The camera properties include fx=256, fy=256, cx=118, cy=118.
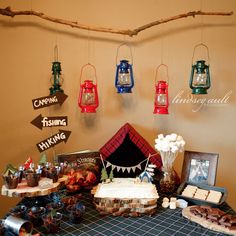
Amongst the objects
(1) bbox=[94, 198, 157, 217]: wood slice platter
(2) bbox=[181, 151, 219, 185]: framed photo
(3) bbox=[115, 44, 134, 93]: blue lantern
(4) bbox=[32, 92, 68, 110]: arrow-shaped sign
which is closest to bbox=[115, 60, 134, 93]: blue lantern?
(3) bbox=[115, 44, 134, 93]: blue lantern

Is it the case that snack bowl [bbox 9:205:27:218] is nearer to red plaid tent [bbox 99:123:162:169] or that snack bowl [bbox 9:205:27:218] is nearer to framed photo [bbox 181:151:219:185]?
red plaid tent [bbox 99:123:162:169]

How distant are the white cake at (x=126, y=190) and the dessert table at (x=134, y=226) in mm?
89

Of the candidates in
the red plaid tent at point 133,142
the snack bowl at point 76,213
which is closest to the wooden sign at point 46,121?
the red plaid tent at point 133,142

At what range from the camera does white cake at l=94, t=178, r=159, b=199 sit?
1.23 metres

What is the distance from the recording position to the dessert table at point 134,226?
1044 mm

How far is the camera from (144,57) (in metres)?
1.77

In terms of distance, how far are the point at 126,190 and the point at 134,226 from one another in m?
0.21

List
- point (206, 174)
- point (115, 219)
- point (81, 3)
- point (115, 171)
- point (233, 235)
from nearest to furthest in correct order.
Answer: point (233, 235) < point (115, 219) < point (206, 174) < point (115, 171) < point (81, 3)

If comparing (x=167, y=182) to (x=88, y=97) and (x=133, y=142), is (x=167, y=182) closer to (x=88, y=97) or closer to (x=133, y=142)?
(x=133, y=142)

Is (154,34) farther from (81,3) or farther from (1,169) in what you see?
(1,169)

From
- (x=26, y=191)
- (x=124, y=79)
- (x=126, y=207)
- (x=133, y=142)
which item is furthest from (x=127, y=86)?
(x=26, y=191)

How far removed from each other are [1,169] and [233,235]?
141cm

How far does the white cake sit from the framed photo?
26 centimetres

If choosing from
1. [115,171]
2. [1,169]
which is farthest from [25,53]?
[115,171]
